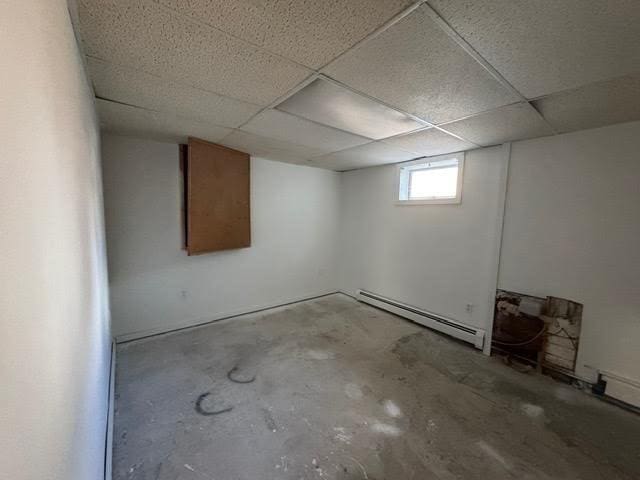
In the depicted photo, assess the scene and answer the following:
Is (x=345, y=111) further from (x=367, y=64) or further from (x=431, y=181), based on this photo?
(x=431, y=181)

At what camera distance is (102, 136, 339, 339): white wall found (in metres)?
2.72

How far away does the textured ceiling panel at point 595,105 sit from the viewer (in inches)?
58.9

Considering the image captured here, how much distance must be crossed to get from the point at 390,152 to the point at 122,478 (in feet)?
11.5

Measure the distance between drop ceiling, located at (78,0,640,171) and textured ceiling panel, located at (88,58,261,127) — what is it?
1cm

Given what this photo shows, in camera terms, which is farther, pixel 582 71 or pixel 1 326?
pixel 582 71

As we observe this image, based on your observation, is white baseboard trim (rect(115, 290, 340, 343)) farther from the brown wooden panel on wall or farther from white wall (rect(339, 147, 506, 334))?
white wall (rect(339, 147, 506, 334))

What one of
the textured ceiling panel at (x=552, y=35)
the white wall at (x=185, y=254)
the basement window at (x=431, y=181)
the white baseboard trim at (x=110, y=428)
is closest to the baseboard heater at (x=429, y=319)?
the white wall at (x=185, y=254)

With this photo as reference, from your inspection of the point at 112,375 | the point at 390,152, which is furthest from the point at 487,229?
the point at 112,375

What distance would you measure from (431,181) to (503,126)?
1274mm

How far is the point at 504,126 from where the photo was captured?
2.16 meters

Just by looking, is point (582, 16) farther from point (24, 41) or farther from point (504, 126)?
point (24, 41)

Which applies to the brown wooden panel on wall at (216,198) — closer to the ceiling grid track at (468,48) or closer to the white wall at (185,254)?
the white wall at (185,254)

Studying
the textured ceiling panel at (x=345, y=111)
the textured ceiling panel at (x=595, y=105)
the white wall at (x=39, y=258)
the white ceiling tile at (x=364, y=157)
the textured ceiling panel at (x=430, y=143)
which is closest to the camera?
the white wall at (x=39, y=258)

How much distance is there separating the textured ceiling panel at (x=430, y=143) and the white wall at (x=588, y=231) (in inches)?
22.0
